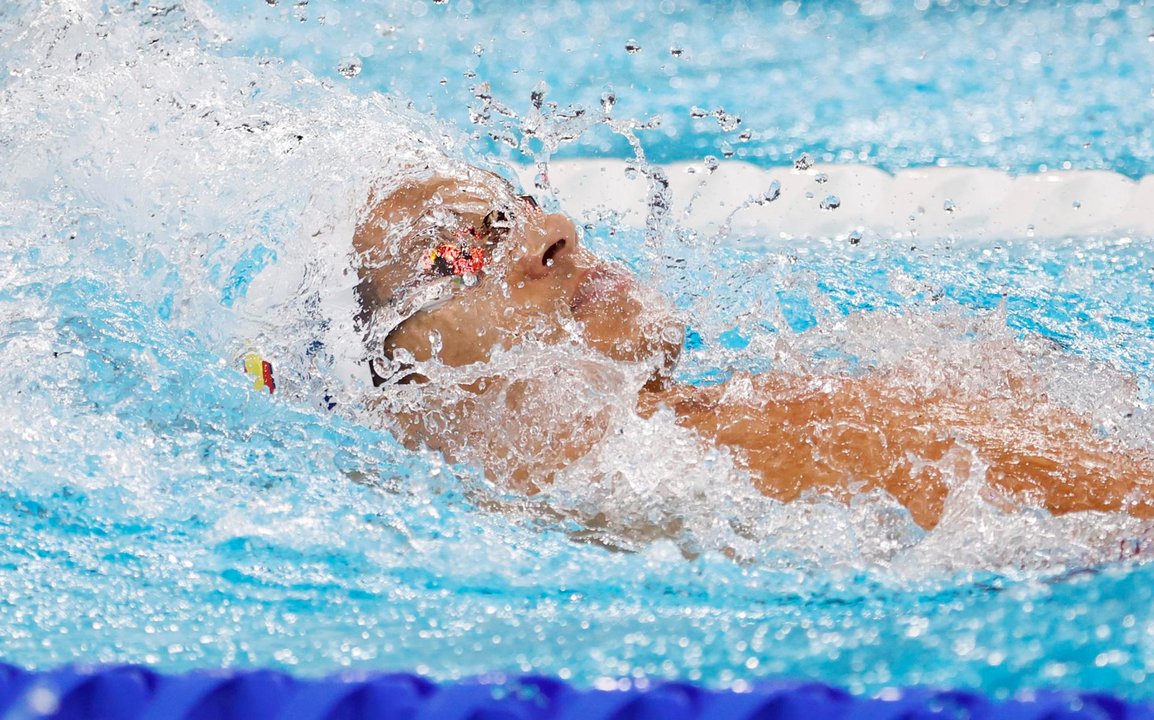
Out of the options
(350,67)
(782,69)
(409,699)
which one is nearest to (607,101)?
(782,69)

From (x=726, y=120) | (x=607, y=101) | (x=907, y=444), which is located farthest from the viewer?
(x=726, y=120)

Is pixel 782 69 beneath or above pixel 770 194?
above

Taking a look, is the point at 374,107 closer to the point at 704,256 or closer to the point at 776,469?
the point at 704,256

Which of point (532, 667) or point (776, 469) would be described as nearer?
point (532, 667)

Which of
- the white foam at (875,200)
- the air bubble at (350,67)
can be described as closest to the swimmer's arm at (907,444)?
the white foam at (875,200)

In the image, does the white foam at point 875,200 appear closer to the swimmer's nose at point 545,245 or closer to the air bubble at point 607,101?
the air bubble at point 607,101

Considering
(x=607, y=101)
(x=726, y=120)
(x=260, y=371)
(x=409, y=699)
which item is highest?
(x=726, y=120)

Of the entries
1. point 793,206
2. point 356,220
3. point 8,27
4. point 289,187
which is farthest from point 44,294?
point 793,206

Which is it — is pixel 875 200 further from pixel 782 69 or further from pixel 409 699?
pixel 409 699

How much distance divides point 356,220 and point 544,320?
0.31 meters

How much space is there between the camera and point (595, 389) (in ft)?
4.71

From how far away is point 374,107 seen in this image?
208 cm

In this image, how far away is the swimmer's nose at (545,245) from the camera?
1504mm

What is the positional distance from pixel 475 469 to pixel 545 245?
31 cm
